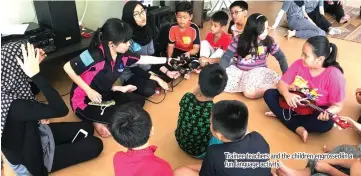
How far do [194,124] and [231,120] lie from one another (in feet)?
1.29

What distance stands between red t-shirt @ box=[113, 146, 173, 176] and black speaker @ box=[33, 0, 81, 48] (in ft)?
4.29

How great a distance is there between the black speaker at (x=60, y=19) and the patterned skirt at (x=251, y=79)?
1.22 meters

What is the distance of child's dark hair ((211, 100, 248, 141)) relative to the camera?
3.59 feet

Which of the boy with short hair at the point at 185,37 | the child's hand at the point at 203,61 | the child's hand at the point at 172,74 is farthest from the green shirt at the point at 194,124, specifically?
the boy with short hair at the point at 185,37

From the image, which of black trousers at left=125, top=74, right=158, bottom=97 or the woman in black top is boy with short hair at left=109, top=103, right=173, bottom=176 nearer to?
the woman in black top

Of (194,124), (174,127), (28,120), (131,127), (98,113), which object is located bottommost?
(174,127)

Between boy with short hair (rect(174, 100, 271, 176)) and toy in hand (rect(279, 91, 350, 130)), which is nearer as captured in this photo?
boy with short hair (rect(174, 100, 271, 176))

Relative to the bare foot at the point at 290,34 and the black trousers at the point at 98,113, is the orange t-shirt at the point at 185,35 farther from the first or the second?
the bare foot at the point at 290,34

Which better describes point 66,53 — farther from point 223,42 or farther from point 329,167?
point 329,167

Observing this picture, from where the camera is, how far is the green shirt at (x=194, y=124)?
4.71ft

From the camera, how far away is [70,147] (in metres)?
1.55

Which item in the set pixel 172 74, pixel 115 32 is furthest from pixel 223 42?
pixel 115 32

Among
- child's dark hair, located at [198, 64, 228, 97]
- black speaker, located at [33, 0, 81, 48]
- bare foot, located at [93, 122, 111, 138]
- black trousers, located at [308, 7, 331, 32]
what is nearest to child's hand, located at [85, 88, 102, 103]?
bare foot, located at [93, 122, 111, 138]

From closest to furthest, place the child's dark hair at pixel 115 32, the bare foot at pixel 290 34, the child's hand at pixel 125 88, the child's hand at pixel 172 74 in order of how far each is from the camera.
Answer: the child's dark hair at pixel 115 32
the child's hand at pixel 125 88
the child's hand at pixel 172 74
the bare foot at pixel 290 34
